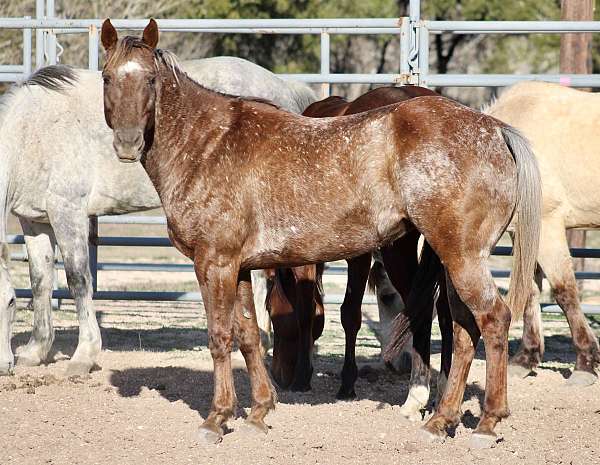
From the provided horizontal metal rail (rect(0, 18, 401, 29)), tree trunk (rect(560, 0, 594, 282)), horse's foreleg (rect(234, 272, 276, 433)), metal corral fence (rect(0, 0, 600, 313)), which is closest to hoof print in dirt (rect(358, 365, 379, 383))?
metal corral fence (rect(0, 0, 600, 313))

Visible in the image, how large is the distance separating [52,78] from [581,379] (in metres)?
3.99

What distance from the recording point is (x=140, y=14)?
18.2 m

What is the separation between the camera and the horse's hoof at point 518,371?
643 centimetres

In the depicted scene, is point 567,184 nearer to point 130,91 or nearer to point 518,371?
point 518,371

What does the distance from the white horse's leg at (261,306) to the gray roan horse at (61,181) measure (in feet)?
2.89

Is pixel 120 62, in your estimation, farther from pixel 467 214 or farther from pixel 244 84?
pixel 244 84

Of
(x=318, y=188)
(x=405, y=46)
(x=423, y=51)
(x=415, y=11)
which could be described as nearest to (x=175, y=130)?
(x=318, y=188)

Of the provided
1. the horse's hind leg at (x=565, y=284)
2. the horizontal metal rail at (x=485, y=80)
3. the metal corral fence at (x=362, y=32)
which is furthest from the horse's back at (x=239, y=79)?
the horse's hind leg at (x=565, y=284)

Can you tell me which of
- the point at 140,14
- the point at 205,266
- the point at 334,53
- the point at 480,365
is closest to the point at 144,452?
the point at 205,266

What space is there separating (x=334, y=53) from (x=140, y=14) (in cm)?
754

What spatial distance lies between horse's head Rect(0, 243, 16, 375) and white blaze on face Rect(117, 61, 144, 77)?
2069mm

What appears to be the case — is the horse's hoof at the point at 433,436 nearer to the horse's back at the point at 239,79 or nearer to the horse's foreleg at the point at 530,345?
the horse's foreleg at the point at 530,345

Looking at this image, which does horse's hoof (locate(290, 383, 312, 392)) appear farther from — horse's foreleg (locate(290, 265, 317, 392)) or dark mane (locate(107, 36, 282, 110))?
dark mane (locate(107, 36, 282, 110))

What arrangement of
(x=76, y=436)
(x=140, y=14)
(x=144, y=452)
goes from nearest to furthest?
(x=144, y=452), (x=76, y=436), (x=140, y=14)
